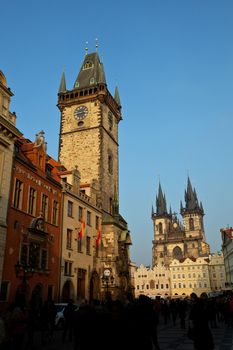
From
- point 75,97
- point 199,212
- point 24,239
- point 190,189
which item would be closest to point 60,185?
point 24,239

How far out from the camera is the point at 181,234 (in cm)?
14738

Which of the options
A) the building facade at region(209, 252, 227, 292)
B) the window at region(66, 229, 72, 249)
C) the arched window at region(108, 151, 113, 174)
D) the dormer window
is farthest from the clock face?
the building facade at region(209, 252, 227, 292)

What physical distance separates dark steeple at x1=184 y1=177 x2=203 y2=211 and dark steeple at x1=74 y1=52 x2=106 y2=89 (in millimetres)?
106538

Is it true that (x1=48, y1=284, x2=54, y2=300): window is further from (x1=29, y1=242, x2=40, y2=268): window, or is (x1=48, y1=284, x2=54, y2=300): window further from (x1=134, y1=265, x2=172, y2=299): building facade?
(x1=134, y1=265, x2=172, y2=299): building facade

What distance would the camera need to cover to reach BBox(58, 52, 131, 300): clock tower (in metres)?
41.6

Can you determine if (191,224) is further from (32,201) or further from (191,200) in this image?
(32,201)

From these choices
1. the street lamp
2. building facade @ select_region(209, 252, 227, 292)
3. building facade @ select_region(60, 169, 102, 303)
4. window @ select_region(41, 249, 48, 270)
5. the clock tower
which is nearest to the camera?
window @ select_region(41, 249, 48, 270)

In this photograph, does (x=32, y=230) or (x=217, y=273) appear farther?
(x=217, y=273)

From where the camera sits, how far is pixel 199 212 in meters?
149

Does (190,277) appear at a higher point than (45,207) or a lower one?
lower

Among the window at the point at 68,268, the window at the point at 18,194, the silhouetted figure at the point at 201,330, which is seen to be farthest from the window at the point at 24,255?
the silhouetted figure at the point at 201,330

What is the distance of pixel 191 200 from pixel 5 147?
138561 mm

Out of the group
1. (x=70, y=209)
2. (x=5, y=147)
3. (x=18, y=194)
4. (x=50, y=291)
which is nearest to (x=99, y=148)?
(x=70, y=209)

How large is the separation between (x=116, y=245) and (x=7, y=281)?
19.6 meters
